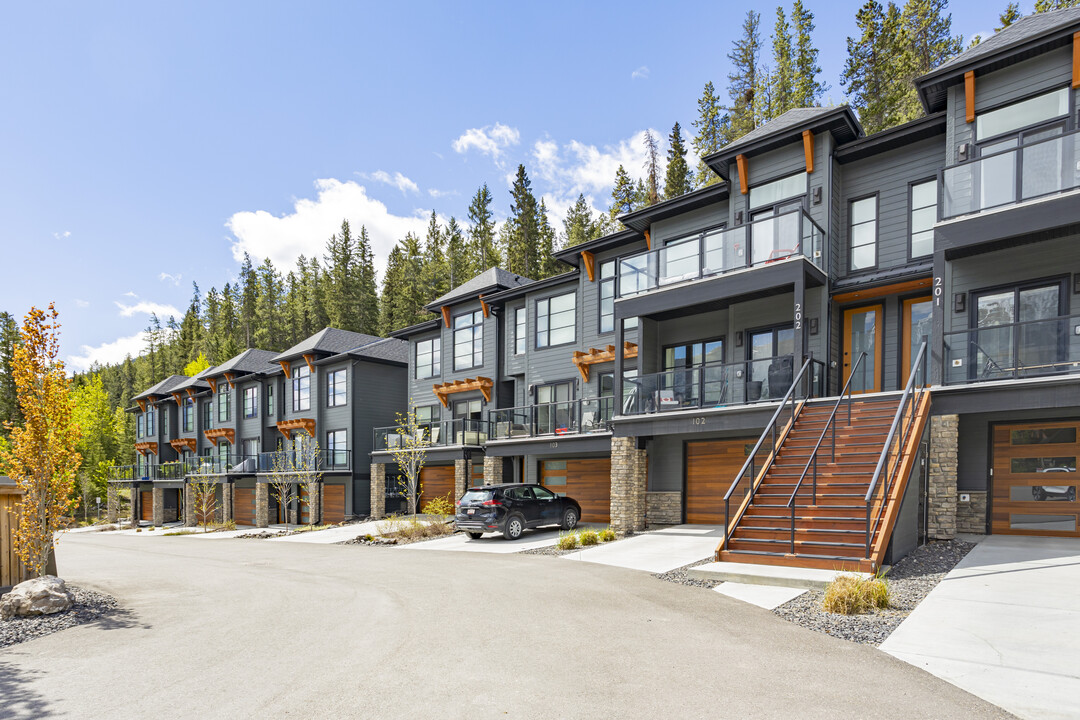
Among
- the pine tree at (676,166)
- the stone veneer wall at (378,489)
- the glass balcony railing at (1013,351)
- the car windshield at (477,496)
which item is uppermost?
the pine tree at (676,166)

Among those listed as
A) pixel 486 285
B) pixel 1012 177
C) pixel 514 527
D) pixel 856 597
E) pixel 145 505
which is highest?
pixel 1012 177

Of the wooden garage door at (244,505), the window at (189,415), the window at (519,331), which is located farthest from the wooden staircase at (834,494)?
the window at (189,415)

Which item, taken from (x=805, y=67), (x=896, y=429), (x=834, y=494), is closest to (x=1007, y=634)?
(x=834, y=494)

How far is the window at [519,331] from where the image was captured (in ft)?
85.6

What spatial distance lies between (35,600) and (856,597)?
446 inches

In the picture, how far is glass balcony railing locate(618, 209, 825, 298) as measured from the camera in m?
Answer: 15.6

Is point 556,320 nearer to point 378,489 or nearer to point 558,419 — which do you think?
point 558,419

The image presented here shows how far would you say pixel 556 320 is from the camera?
24.3m

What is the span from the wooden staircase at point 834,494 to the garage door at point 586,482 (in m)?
9.42

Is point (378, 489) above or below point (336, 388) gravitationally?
below

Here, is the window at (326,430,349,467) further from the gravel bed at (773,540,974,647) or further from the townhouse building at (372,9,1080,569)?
the gravel bed at (773,540,974,647)

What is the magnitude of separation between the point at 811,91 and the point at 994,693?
40.6m

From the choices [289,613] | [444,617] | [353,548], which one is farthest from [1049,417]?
[353,548]

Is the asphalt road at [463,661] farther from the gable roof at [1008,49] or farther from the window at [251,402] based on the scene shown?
the window at [251,402]
